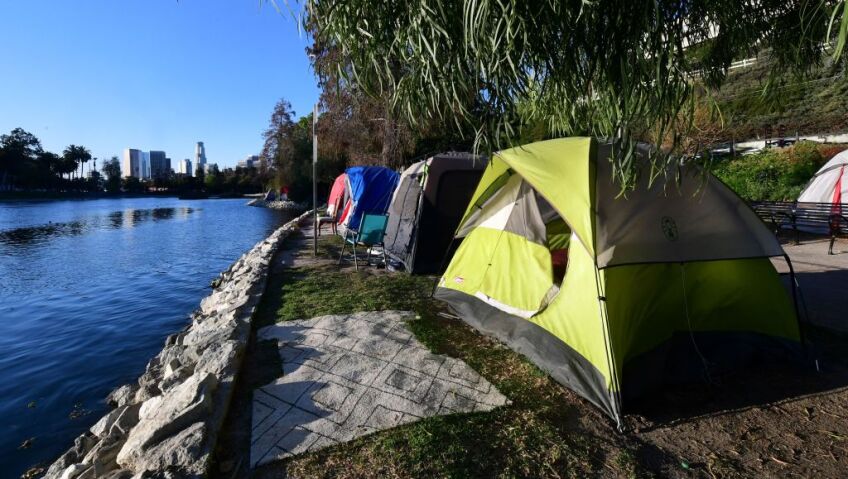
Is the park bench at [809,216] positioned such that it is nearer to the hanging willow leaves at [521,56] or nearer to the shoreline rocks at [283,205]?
the hanging willow leaves at [521,56]

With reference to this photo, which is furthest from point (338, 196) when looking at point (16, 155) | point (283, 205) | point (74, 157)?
point (74, 157)

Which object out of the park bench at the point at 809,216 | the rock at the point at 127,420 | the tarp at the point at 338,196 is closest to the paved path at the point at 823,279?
the park bench at the point at 809,216

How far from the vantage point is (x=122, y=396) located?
4414 mm

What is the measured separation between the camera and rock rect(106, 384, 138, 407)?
4332mm

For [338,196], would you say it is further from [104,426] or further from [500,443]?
[500,443]

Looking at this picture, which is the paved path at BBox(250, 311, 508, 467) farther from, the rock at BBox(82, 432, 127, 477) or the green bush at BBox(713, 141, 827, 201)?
the green bush at BBox(713, 141, 827, 201)

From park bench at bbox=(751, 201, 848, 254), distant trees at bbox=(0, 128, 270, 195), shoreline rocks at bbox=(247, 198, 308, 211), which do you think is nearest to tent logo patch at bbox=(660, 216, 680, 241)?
park bench at bbox=(751, 201, 848, 254)

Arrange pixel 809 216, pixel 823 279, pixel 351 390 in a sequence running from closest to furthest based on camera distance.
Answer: pixel 351 390, pixel 823 279, pixel 809 216

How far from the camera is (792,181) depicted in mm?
12742

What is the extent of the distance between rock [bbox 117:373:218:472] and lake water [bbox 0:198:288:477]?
3.85 ft

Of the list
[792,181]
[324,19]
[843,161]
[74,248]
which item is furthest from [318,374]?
[74,248]

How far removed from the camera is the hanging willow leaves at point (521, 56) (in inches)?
70.0

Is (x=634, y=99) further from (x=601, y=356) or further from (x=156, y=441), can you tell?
(x=156, y=441)

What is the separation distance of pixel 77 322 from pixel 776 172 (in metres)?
16.8
